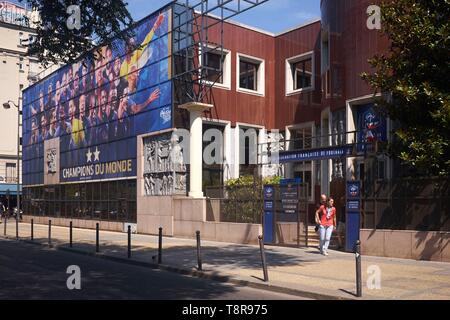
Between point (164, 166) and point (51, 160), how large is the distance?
48.7 feet

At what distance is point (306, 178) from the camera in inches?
1080

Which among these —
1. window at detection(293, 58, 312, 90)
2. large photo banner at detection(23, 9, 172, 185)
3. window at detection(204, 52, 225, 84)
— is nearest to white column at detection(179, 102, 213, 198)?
large photo banner at detection(23, 9, 172, 185)

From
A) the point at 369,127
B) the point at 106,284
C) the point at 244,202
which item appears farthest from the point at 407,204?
the point at 106,284

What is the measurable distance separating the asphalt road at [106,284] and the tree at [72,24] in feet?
15.3

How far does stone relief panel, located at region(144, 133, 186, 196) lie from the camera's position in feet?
82.8

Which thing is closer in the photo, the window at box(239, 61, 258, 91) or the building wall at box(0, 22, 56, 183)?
the window at box(239, 61, 258, 91)

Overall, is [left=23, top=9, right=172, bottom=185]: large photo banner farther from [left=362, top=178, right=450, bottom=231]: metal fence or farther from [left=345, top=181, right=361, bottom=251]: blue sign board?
[left=362, top=178, right=450, bottom=231]: metal fence

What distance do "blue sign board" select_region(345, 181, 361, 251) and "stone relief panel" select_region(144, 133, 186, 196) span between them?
991cm

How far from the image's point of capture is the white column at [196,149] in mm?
24984

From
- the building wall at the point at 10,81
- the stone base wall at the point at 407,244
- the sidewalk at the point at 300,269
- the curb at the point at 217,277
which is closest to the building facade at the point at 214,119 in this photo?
the sidewalk at the point at 300,269

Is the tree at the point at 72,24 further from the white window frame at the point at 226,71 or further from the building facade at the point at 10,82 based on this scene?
the building facade at the point at 10,82

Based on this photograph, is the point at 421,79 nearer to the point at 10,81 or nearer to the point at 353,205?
the point at 353,205

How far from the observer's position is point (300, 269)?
13.6 m
